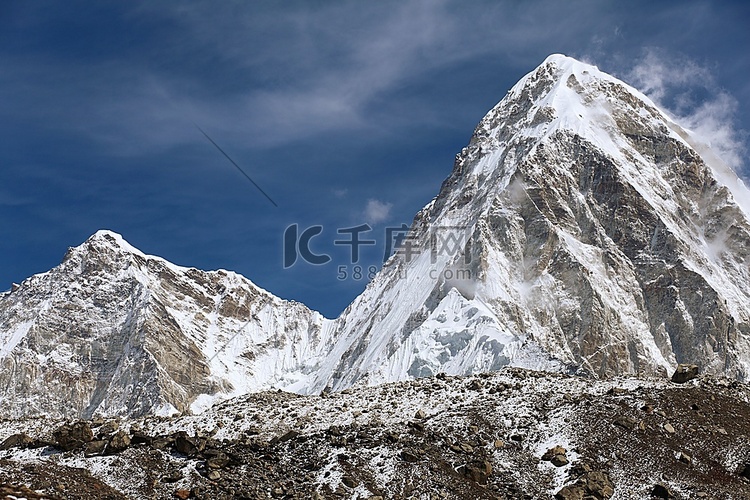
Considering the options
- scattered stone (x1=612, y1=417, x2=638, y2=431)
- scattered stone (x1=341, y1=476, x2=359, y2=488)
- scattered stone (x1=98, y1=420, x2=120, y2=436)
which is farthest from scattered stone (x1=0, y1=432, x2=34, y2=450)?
scattered stone (x1=612, y1=417, x2=638, y2=431)

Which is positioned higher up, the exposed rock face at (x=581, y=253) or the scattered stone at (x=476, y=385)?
the exposed rock face at (x=581, y=253)

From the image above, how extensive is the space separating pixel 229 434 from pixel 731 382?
863 inches

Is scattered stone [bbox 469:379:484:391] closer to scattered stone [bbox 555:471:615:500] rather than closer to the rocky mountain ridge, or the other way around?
the rocky mountain ridge

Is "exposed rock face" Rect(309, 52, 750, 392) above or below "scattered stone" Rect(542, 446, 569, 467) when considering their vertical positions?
above

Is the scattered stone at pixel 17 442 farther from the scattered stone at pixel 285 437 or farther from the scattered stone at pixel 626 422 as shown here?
the scattered stone at pixel 626 422

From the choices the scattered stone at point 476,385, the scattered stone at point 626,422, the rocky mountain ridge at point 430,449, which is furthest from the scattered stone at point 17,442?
the scattered stone at point 626,422

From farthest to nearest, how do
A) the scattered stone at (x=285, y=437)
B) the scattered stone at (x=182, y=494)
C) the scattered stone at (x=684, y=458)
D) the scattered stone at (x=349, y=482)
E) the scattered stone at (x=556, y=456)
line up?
the scattered stone at (x=285, y=437) < the scattered stone at (x=556, y=456) < the scattered stone at (x=684, y=458) < the scattered stone at (x=349, y=482) < the scattered stone at (x=182, y=494)

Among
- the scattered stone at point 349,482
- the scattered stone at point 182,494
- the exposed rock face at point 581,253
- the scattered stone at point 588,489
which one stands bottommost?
the scattered stone at point 182,494

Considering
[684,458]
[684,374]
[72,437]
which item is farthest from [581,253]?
[72,437]

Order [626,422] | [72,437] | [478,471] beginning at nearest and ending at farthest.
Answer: [478,471]
[72,437]
[626,422]

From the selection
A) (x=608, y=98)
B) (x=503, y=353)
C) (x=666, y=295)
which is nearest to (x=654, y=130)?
(x=608, y=98)

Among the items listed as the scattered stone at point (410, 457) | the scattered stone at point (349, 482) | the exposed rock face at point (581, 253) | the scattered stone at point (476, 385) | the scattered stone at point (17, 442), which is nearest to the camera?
the scattered stone at point (349, 482)

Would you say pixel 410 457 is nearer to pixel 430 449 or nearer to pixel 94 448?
pixel 430 449

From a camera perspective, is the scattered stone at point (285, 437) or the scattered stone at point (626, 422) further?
the scattered stone at point (285, 437)
